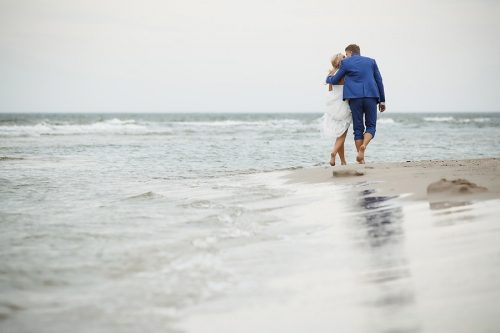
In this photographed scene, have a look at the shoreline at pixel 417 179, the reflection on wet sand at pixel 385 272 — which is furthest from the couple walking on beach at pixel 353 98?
the reflection on wet sand at pixel 385 272

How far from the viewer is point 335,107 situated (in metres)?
7.07

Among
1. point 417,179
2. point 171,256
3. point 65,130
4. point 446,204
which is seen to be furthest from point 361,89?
point 65,130

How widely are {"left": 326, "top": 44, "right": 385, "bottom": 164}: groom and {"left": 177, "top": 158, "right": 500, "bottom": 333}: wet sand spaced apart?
10.2 feet

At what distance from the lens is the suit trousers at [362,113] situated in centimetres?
670

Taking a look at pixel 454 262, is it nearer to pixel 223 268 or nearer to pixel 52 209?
pixel 223 268

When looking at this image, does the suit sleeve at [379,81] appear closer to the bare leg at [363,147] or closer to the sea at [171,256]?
the bare leg at [363,147]

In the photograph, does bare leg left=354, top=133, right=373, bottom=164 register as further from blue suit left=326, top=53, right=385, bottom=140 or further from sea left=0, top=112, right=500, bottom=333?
sea left=0, top=112, right=500, bottom=333

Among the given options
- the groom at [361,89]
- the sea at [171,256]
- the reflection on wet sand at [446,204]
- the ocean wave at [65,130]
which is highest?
the groom at [361,89]

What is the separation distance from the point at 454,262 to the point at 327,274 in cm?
55

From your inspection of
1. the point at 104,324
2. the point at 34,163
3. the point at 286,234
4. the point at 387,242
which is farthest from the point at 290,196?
the point at 34,163

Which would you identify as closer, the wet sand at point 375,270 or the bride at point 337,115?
the wet sand at point 375,270

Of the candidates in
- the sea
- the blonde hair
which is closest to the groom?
the blonde hair

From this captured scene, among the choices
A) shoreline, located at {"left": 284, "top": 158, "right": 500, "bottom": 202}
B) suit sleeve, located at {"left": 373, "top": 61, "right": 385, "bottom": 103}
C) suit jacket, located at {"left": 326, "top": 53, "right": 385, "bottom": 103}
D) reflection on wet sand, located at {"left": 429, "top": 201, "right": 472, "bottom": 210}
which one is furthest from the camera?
suit sleeve, located at {"left": 373, "top": 61, "right": 385, "bottom": 103}

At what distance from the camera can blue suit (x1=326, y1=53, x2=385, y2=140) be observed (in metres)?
6.62
